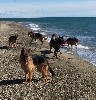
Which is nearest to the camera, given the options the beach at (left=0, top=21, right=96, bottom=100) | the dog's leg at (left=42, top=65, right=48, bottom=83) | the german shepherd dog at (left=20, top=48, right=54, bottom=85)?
the beach at (left=0, top=21, right=96, bottom=100)

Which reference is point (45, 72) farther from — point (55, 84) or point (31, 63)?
point (31, 63)

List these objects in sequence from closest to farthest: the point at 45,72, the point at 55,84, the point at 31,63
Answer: the point at 31,63
the point at 55,84
the point at 45,72

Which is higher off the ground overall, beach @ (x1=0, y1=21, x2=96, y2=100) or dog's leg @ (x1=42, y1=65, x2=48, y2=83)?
dog's leg @ (x1=42, y1=65, x2=48, y2=83)

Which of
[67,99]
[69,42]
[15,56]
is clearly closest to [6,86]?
[67,99]

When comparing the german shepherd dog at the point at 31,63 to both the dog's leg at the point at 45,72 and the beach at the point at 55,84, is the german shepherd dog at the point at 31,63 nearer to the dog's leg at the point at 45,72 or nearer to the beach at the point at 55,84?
the dog's leg at the point at 45,72

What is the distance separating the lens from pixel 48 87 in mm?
16250

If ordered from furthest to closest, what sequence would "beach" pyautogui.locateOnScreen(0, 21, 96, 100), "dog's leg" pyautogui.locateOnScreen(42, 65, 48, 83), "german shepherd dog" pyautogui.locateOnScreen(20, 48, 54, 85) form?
"dog's leg" pyautogui.locateOnScreen(42, 65, 48, 83), "german shepherd dog" pyautogui.locateOnScreen(20, 48, 54, 85), "beach" pyautogui.locateOnScreen(0, 21, 96, 100)

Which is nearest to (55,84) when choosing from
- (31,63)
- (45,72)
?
(45,72)

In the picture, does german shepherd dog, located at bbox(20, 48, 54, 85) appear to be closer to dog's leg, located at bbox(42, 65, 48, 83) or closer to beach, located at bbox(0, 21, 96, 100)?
dog's leg, located at bbox(42, 65, 48, 83)

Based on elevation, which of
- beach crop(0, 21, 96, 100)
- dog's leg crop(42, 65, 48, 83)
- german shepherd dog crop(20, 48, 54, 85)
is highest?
german shepherd dog crop(20, 48, 54, 85)

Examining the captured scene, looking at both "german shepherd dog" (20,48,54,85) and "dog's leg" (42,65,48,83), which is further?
"dog's leg" (42,65,48,83)

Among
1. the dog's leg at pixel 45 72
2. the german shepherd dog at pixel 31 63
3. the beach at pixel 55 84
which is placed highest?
the german shepherd dog at pixel 31 63

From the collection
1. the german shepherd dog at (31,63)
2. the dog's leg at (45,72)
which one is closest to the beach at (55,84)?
the dog's leg at (45,72)

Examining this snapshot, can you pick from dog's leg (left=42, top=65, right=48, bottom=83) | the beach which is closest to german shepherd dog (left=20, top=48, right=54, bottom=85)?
dog's leg (left=42, top=65, right=48, bottom=83)
